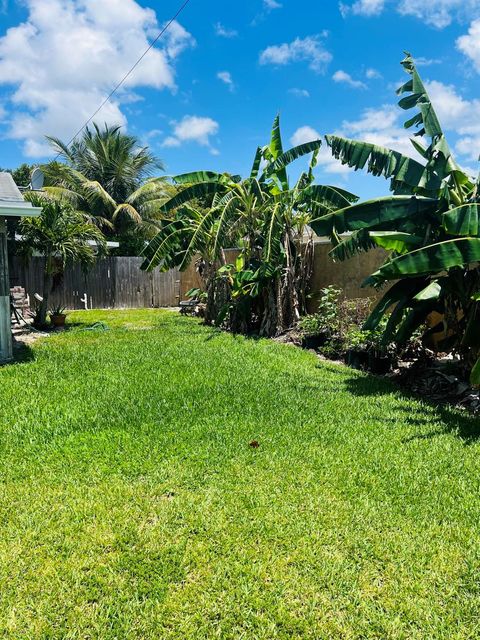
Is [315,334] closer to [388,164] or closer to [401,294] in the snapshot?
[401,294]

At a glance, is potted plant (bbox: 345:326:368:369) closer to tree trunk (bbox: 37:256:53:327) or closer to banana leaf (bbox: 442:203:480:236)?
banana leaf (bbox: 442:203:480:236)

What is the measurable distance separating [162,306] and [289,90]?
10096 millimetres

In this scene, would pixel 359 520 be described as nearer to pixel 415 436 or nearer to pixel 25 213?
pixel 415 436

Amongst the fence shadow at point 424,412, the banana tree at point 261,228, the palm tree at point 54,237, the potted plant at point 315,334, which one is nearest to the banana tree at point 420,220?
the fence shadow at point 424,412

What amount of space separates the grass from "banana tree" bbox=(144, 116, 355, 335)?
15.7 feet

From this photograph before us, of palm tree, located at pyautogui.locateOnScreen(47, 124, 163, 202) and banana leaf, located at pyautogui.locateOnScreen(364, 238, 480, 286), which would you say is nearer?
banana leaf, located at pyautogui.locateOnScreen(364, 238, 480, 286)

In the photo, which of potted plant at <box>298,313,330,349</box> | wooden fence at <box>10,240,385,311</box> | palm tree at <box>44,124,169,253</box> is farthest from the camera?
palm tree at <box>44,124,169,253</box>

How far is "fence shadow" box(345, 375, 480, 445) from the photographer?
4.32m

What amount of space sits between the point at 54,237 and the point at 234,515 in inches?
375

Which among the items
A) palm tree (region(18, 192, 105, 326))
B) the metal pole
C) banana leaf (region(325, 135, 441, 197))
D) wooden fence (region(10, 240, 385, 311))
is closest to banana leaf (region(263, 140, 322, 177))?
banana leaf (region(325, 135, 441, 197))

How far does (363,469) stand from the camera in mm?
3533

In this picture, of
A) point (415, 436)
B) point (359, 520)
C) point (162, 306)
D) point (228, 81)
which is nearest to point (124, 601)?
point (359, 520)

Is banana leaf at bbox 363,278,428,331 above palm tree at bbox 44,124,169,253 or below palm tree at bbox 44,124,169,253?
below

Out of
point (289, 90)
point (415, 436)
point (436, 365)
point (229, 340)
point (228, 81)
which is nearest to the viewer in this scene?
point (415, 436)
